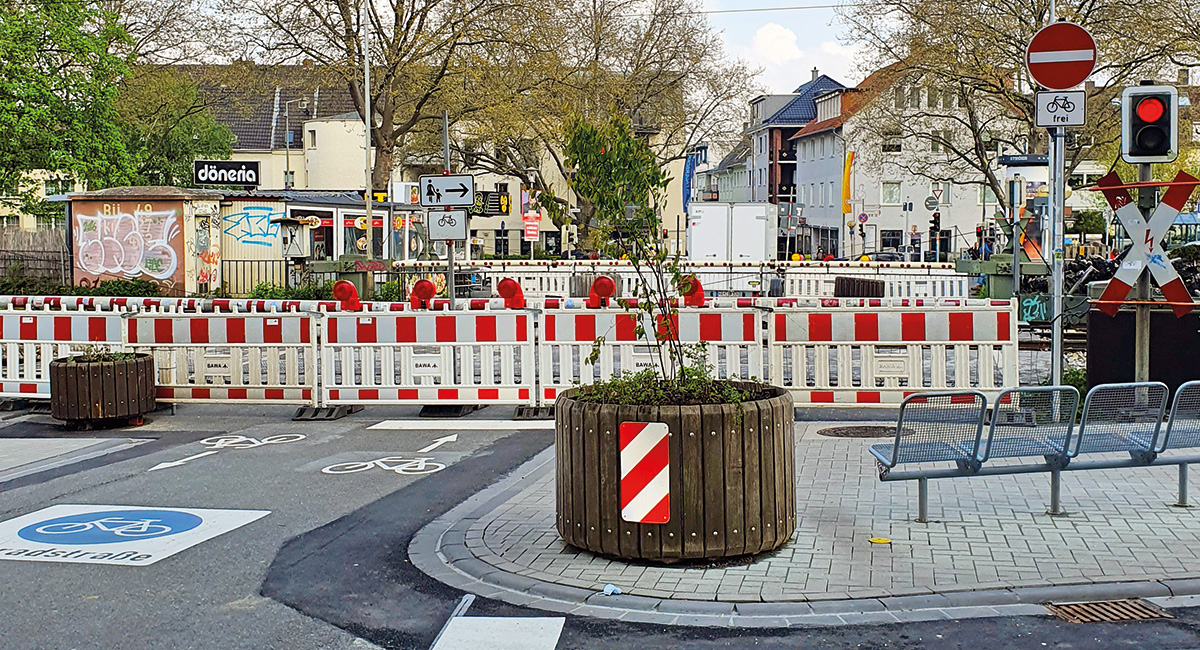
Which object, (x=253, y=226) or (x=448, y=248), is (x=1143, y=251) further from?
(x=253, y=226)

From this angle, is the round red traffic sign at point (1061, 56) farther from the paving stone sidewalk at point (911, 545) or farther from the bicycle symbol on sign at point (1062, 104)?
the paving stone sidewalk at point (911, 545)

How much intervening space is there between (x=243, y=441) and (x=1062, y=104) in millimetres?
7917

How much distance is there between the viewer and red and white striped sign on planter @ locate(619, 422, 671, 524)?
7.03 meters

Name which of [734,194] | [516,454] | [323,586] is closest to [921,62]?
[516,454]

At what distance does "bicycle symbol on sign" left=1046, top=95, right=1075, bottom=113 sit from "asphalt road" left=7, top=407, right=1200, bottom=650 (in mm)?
5205

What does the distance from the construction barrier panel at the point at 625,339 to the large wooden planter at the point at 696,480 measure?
6353mm

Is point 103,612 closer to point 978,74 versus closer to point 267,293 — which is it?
point 267,293

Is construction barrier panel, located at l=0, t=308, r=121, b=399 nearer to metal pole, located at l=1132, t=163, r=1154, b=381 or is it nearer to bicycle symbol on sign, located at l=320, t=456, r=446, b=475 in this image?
bicycle symbol on sign, located at l=320, t=456, r=446, b=475

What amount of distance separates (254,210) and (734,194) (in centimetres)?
9823

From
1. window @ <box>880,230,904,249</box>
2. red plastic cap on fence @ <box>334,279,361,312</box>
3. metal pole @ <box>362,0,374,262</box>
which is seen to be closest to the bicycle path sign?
red plastic cap on fence @ <box>334,279,361,312</box>

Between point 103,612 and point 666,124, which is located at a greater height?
point 666,124

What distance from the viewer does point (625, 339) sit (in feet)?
45.9

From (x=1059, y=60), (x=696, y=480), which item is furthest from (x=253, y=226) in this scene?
(x=696, y=480)

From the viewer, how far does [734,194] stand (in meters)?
127
